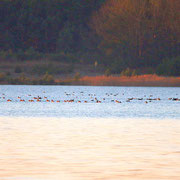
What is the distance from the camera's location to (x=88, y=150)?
15.0 meters

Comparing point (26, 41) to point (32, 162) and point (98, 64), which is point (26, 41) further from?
point (32, 162)

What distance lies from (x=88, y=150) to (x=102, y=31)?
65.8m

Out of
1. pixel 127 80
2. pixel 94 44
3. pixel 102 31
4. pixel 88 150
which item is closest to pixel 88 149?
pixel 88 150

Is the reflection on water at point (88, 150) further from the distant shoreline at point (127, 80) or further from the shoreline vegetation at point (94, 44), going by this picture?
the shoreline vegetation at point (94, 44)

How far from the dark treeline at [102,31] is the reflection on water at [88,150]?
5162cm

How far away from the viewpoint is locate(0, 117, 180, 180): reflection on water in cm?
1191

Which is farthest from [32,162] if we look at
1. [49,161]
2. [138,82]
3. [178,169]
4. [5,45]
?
[5,45]

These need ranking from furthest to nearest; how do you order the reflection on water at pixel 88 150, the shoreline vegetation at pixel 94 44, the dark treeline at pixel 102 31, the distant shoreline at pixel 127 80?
the dark treeline at pixel 102 31
the shoreline vegetation at pixel 94 44
the distant shoreline at pixel 127 80
the reflection on water at pixel 88 150

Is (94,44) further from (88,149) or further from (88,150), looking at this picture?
(88,150)

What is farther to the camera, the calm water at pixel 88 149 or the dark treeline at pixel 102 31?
the dark treeline at pixel 102 31

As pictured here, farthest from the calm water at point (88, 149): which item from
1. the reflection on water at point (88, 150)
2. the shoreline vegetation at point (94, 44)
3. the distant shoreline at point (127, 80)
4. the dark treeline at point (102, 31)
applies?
the dark treeline at point (102, 31)

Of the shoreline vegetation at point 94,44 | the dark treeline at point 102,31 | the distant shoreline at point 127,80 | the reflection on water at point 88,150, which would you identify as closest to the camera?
the reflection on water at point 88,150

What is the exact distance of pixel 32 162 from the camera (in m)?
13.0

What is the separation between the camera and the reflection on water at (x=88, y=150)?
11914mm
